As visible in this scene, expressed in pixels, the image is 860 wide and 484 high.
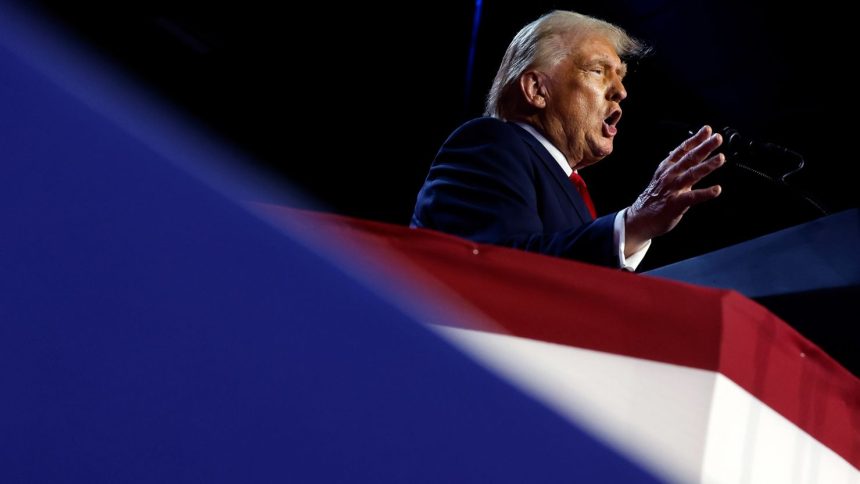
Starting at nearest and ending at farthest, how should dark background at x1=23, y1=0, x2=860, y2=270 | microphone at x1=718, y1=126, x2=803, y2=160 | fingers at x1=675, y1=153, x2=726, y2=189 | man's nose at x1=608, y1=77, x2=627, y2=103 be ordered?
1. fingers at x1=675, y1=153, x2=726, y2=189
2. microphone at x1=718, y1=126, x2=803, y2=160
3. man's nose at x1=608, y1=77, x2=627, y2=103
4. dark background at x1=23, y1=0, x2=860, y2=270

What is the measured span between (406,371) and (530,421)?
0.11 metres

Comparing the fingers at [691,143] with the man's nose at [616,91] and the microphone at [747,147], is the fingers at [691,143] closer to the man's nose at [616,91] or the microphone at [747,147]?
the microphone at [747,147]

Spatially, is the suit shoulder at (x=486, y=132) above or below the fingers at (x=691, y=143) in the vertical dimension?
above

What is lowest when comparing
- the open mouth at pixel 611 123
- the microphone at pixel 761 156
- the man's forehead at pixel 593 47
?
the microphone at pixel 761 156

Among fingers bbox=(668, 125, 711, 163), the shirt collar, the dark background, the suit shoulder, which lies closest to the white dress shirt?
the shirt collar

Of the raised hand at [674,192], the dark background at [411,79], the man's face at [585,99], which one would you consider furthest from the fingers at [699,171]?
the dark background at [411,79]

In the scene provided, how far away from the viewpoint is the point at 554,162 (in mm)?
1444

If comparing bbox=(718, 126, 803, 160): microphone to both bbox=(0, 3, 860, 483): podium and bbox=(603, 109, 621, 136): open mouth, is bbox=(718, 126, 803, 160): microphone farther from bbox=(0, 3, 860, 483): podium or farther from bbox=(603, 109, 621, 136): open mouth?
bbox=(0, 3, 860, 483): podium

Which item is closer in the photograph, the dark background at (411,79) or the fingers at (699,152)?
the fingers at (699,152)

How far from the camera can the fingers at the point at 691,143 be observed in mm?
1063

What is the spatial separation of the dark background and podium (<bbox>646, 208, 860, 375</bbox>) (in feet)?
4.84

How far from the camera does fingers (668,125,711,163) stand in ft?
3.49

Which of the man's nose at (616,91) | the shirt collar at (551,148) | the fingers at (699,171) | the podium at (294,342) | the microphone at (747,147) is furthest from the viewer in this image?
the man's nose at (616,91)

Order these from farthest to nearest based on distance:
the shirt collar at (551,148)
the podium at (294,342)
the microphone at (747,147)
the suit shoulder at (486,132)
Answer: the shirt collar at (551,148) < the microphone at (747,147) < the suit shoulder at (486,132) < the podium at (294,342)
